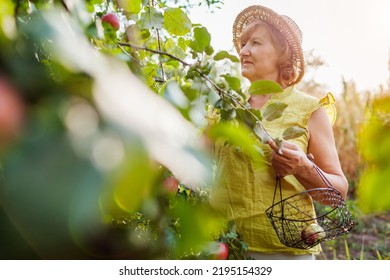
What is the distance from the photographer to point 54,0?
286 mm

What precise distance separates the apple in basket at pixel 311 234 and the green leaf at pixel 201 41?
0.56 meters

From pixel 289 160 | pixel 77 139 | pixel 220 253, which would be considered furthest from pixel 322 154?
pixel 77 139

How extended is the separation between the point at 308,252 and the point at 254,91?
601 millimetres

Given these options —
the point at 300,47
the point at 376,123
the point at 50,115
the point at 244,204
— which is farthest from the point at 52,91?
the point at 300,47

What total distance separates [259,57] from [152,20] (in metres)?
0.48

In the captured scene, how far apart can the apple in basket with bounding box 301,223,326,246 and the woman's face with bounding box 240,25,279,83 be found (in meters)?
0.36

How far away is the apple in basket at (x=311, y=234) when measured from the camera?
38.1 inches

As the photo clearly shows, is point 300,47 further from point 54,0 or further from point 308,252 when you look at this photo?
point 54,0

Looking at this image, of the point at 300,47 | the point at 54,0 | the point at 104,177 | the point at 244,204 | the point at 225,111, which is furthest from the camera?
the point at 300,47

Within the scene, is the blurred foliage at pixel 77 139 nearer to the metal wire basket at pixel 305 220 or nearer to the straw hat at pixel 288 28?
the metal wire basket at pixel 305 220

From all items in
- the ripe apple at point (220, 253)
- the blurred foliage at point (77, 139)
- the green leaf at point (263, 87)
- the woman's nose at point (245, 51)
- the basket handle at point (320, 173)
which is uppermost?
the woman's nose at point (245, 51)

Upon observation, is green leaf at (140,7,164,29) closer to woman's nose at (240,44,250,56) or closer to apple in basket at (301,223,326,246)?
woman's nose at (240,44,250,56)

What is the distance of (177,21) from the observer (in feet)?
2.35

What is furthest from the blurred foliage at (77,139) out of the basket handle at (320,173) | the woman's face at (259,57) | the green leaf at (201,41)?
the woman's face at (259,57)
